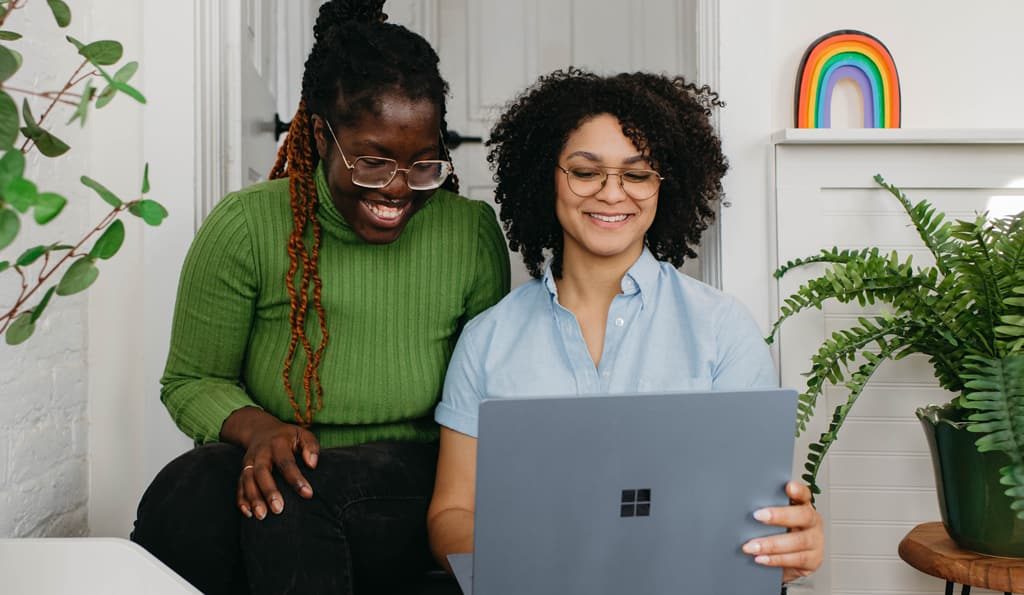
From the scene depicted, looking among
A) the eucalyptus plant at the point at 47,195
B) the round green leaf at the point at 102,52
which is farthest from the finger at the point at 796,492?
the round green leaf at the point at 102,52

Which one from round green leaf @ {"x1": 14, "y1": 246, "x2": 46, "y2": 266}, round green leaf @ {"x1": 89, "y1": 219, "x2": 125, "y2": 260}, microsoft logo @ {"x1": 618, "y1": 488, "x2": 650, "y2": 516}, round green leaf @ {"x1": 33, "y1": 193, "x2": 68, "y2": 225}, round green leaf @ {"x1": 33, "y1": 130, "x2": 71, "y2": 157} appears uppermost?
round green leaf @ {"x1": 33, "y1": 130, "x2": 71, "y2": 157}

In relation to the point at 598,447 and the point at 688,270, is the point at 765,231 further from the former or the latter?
the point at 598,447

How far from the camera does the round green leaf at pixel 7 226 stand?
587 millimetres

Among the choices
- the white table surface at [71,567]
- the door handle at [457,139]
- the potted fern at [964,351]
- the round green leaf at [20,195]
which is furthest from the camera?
the door handle at [457,139]

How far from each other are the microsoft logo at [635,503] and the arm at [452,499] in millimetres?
339

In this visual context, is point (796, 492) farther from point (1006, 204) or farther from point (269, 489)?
point (1006, 204)

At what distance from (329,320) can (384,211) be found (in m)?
0.23

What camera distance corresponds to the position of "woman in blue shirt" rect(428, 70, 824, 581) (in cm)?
141

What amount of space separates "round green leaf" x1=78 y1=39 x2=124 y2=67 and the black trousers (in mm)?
632

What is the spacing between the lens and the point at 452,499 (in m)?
1.35

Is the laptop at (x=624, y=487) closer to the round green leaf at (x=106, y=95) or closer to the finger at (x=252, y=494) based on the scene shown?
the finger at (x=252, y=494)

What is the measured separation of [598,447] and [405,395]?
24.9 inches

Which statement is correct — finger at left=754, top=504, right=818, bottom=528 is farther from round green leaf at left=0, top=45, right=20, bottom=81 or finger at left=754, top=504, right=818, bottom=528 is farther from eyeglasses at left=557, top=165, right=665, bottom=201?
round green leaf at left=0, top=45, right=20, bottom=81

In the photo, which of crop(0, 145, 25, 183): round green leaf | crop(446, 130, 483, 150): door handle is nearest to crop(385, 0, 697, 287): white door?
crop(446, 130, 483, 150): door handle
